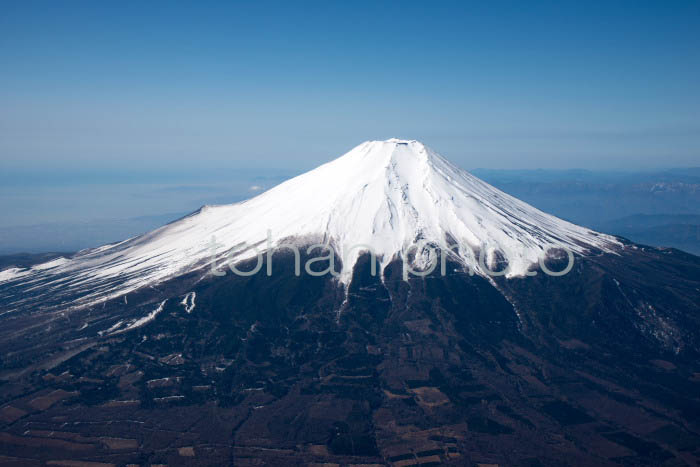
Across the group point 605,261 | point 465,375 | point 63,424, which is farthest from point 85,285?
point 605,261

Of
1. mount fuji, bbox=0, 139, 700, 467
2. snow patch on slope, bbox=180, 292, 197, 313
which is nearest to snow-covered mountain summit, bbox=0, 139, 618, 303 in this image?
mount fuji, bbox=0, 139, 700, 467

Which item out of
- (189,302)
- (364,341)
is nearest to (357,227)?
(364,341)

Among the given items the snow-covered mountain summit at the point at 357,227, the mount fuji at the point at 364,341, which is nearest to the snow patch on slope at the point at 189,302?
the mount fuji at the point at 364,341

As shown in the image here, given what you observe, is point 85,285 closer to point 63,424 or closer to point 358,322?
point 63,424

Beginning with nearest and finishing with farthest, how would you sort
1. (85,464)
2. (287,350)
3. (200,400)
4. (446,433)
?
(85,464) < (446,433) < (200,400) < (287,350)

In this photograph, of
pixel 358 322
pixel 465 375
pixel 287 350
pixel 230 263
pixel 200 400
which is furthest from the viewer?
pixel 230 263

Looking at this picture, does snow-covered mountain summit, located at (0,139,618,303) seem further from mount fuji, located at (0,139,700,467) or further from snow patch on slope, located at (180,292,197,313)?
snow patch on slope, located at (180,292,197,313)
